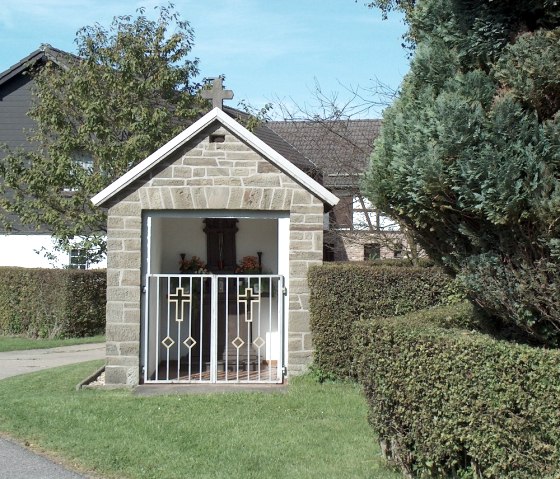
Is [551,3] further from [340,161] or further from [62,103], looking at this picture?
[62,103]

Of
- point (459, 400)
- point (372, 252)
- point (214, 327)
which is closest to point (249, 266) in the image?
point (214, 327)

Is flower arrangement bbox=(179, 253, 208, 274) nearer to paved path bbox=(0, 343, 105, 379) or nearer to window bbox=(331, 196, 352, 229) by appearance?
window bbox=(331, 196, 352, 229)

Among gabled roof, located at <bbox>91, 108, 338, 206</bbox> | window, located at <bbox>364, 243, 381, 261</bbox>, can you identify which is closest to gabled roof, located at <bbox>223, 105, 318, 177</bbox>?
window, located at <bbox>364, 243, 381, 261</bbox>

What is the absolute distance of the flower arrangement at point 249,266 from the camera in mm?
13133

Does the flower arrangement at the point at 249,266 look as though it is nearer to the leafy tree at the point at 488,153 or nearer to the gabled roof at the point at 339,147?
the gabled roof at the point at 339,147

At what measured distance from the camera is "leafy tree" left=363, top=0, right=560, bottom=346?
5363mm

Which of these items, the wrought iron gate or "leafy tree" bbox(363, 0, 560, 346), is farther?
the wrought iron gate

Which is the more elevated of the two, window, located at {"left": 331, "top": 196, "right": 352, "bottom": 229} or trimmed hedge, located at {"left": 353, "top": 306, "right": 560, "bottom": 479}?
window, located at {"left": 331, "top": 196, "right": 352, "bottom": 229}

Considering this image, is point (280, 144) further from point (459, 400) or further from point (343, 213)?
point (459, 400)

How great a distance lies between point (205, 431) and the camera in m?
8.03

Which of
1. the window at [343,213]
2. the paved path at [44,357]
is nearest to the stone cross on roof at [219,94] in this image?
the window at [343,213]

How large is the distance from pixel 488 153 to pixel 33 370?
1036 centimetres

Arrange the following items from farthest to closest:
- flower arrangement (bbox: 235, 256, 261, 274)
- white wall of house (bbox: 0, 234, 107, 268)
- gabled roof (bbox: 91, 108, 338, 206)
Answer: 1. white wall of house (bbox: 0, 234, 107, 268)
2. flower arrangement (bbox: 235, 256, 261, 274)
3. gabled roof (bbox: 91, 108, 338, 206)

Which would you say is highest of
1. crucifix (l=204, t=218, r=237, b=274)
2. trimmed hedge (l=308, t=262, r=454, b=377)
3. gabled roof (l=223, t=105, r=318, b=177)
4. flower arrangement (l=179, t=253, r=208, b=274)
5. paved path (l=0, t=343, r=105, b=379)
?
gabled roof (l=223, t=105, r=318, b=177)
